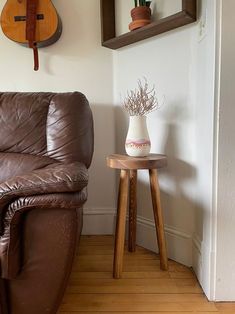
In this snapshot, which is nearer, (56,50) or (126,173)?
(126,173)

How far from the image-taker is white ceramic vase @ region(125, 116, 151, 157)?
1317 mm

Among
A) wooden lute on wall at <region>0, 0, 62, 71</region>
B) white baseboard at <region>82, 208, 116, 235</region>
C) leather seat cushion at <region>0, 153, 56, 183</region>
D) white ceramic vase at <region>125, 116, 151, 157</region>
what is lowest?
white baseboard at <region>82, 208, 116, 235</region>

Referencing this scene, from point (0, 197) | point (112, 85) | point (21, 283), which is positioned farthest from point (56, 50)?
point (21, 283)

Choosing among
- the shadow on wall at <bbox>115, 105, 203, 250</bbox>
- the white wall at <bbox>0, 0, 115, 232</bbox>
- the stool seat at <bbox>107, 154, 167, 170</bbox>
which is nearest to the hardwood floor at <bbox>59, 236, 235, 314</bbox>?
the shadow on wall at <bbox>115, 105, 203, 250</bbox>

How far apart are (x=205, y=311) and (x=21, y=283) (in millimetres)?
709

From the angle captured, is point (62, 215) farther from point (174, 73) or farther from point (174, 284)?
point (174, 73)

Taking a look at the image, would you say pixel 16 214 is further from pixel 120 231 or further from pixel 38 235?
pixel 120 231

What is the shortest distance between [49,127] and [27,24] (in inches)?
25.9

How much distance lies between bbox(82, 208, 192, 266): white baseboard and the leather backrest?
20.0 inches

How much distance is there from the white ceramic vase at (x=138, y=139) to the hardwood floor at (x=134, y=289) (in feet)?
1.96

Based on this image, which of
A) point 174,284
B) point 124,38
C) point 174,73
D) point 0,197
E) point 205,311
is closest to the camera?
point 0,197

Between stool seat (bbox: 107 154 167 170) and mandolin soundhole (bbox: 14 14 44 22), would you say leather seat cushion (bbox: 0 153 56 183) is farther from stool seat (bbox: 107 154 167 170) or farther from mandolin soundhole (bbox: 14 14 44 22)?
mandolin soundhole (bbox: 14 14 44 22)

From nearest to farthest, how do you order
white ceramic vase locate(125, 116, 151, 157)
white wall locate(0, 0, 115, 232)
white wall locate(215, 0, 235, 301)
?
1. white wall locate(215, 0, 235, 301)
2. white ceramic vase locate(125, 116, 151, 157)
3. white wall locate(0, 0, 115, 232)

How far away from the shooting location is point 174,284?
4.14ft
